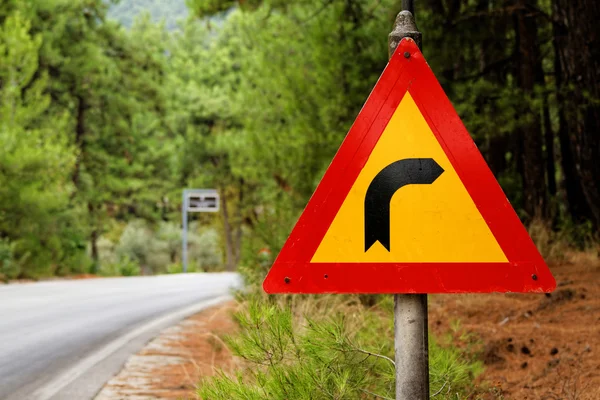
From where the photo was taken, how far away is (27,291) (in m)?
15.4

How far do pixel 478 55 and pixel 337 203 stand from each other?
12789mm

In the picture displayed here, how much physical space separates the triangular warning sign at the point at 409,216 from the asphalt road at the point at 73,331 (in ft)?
11.5

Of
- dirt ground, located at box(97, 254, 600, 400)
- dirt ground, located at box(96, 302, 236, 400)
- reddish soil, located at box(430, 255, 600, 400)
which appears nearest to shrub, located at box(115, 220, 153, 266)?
dirt ground, located at box(96, 302, 236, 400)

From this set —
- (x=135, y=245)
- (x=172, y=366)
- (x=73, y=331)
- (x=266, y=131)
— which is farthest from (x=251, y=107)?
(x=172, y=366)

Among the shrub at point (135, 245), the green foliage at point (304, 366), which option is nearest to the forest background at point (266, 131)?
the green foliage at point (304, 366)

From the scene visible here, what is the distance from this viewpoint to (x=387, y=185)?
274 centimetres

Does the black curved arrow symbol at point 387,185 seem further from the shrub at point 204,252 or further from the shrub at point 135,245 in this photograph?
the shrub at point 204,252

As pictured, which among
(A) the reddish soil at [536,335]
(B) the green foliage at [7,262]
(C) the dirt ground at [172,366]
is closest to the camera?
(A) the reddish soil at [536,335]

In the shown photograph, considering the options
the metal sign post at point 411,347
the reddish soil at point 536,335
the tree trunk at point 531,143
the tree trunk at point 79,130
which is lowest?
the reddish soil at point 536,335

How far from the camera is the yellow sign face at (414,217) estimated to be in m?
2.69

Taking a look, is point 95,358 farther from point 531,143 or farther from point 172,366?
point 531,143

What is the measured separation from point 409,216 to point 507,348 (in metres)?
3.35

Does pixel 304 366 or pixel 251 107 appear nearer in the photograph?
pixel 304 366

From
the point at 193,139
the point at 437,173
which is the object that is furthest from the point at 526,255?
the point at 193,139
